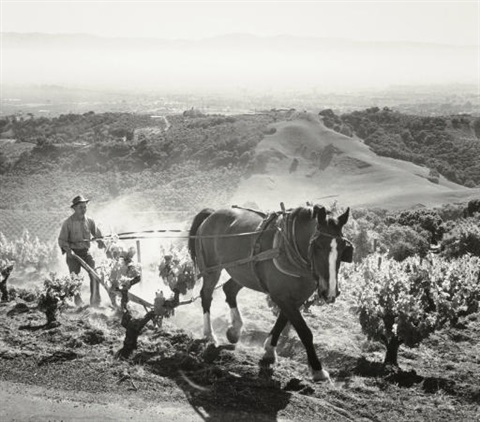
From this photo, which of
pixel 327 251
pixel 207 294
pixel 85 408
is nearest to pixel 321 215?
pixel 327 251

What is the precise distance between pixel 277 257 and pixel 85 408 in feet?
8.99

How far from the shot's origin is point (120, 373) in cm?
700

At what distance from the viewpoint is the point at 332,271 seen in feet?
20.7

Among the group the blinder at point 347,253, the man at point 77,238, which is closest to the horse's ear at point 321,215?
the blinder at point 347,253

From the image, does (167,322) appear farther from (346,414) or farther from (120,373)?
(346,414)

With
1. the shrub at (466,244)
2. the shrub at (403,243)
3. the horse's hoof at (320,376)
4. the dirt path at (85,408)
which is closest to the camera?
the dirt path at (85,408)

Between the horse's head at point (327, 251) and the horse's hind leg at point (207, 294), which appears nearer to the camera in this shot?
the horse's head at point (327, 251)

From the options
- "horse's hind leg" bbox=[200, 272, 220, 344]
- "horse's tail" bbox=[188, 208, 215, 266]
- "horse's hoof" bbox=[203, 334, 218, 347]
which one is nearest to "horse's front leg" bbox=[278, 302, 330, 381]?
"horse's hoof" bbox=[203, 334, 218, 347]

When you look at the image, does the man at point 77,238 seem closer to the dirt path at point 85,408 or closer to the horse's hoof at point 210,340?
the horse's hoof at point 210,340

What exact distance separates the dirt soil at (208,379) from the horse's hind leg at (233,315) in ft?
1.72

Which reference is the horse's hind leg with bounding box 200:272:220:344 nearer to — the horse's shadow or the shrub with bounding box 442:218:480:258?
the horse's shadow

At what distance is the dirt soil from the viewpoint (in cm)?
616

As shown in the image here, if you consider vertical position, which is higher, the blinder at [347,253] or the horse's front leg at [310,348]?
the blinder at [347,253]

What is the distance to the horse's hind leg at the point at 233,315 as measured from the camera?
862 cm
